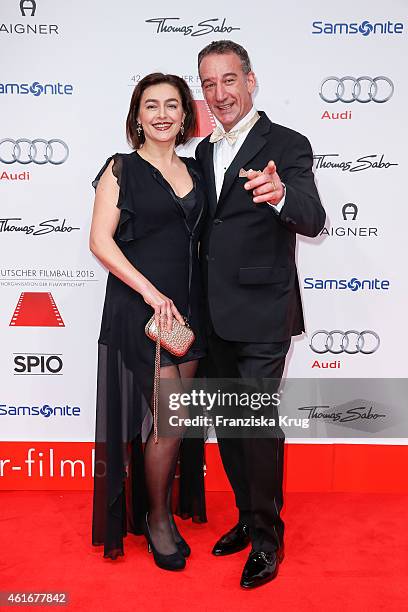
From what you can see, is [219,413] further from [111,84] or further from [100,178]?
[111,84]

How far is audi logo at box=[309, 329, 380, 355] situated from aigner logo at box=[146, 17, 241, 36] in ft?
4.69

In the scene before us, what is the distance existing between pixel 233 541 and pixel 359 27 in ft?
7.37

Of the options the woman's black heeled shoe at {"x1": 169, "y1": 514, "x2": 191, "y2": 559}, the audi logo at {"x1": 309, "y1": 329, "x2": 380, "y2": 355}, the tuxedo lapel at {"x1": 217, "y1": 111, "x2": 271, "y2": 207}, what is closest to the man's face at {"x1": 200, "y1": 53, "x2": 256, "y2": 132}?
the tuxedo lapel at {"x1": 217, "y1": 111, "x2": 271, "y2": 207}

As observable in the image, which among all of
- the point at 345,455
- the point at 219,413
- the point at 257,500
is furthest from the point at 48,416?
the point at 345,455

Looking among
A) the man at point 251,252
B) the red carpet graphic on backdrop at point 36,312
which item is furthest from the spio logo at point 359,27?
the red carpet graphic on backdrop at point 36,312

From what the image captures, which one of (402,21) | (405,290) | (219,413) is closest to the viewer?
(219,413)

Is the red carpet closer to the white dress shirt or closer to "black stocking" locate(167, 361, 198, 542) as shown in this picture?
"black stocking" locate(167, 361, 198, 542)

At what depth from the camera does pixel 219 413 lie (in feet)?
8.93

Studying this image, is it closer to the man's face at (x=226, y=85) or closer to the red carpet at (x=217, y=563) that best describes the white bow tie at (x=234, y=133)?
the man's face at (x=226, y=85)

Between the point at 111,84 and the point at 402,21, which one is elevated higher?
the point at 402,21

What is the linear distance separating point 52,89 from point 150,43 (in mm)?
478

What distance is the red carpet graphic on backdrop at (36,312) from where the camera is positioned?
3.12 meters

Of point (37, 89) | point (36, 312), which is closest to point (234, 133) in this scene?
point (37, 89)

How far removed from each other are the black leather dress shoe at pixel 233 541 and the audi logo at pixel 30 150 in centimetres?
179
